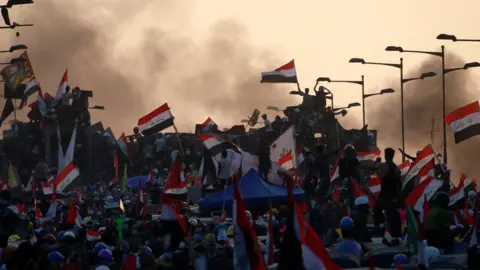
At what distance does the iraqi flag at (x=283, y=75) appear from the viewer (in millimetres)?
61500

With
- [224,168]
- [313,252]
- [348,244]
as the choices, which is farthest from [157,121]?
[313,252]

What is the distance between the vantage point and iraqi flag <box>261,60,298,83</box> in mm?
61500

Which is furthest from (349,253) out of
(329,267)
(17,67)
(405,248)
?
(17,67)

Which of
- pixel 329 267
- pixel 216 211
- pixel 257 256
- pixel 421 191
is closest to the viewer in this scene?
pixel 329 267

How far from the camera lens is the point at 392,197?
80.8 ft

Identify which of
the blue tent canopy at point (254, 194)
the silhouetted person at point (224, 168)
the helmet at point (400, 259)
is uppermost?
the silhouetted person at point (224, 168)

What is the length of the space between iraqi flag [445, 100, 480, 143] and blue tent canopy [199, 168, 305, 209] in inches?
146

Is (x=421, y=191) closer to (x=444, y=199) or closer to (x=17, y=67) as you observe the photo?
(x=444, y=199)

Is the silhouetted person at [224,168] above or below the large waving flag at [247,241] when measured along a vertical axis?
above

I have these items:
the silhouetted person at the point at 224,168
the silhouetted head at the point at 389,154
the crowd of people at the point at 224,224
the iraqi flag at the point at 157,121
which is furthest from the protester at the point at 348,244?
the iraqi flag at the point at 157,121

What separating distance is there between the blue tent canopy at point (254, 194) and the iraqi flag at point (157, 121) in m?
6.05

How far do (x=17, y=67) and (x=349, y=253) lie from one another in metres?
52.0

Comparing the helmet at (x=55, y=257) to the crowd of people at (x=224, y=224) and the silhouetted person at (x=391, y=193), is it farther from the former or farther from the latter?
the silhouetted person at (x=391, y=193)

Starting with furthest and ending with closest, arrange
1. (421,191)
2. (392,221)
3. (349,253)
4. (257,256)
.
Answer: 1. (392,221)
2. (421,191)
3. (349,253)
4. (257,256)
